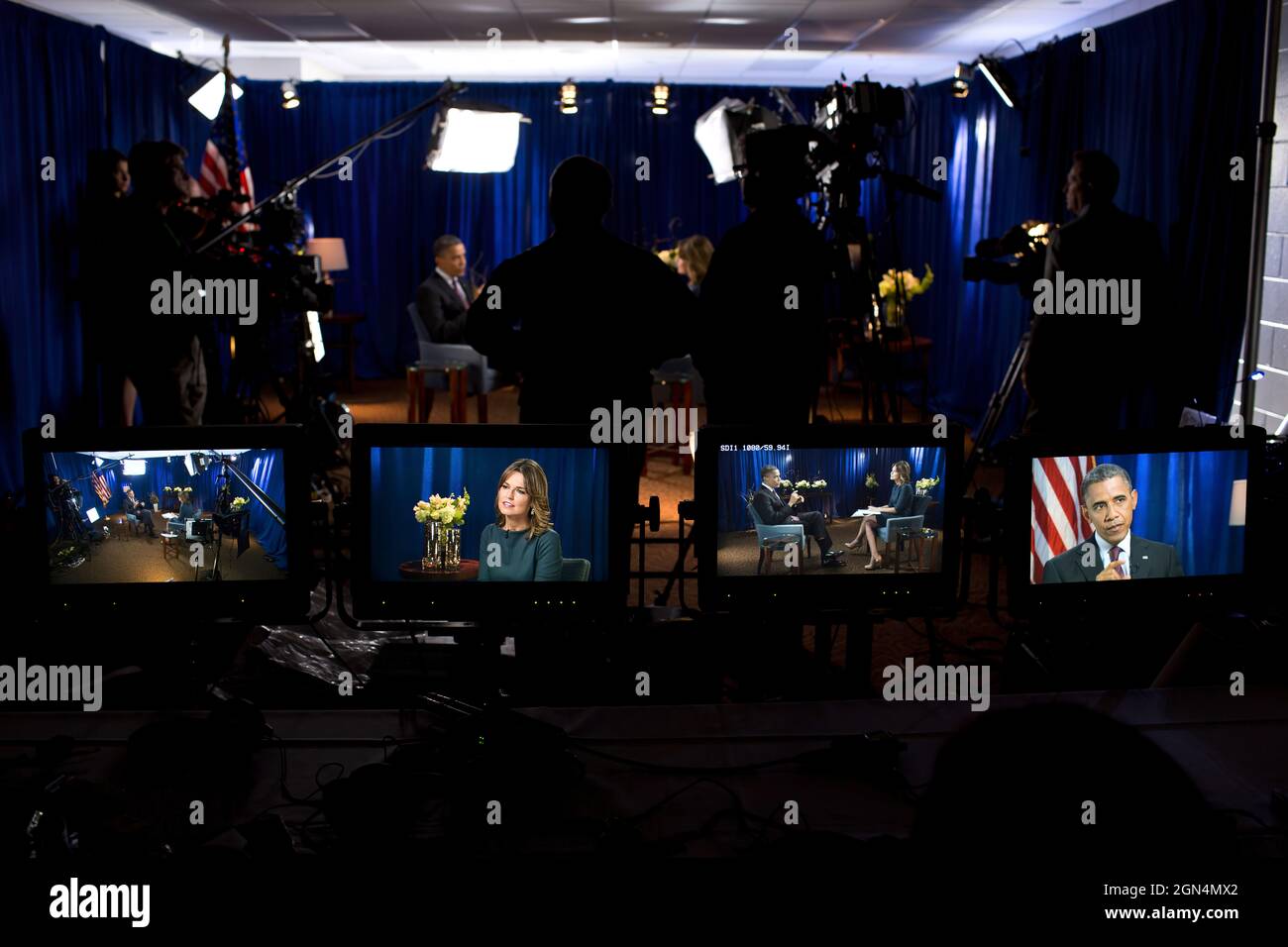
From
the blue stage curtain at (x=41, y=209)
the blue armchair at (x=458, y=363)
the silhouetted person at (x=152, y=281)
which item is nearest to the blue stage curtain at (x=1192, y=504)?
the silhouetted person at (x=152, y=281)

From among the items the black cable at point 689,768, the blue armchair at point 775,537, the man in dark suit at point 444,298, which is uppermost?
the man in dark suit at point 444,298

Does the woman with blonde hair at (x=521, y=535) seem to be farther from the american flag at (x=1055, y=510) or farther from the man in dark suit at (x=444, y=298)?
the man in dark suit at (x=444, y=298)

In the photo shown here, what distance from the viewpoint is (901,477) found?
197 centimetres

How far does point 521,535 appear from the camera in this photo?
6.30ft

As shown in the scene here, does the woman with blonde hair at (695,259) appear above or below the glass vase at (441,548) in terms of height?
above

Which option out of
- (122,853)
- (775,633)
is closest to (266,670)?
(122,853)

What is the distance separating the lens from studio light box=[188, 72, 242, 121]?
25.9 feet

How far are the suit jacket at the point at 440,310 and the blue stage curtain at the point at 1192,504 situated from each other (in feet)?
18.0

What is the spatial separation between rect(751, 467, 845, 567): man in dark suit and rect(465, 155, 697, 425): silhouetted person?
1376 mm

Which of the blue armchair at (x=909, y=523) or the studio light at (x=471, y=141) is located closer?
the blue armchair at (x=909, y=523)

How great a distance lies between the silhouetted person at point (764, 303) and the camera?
3449 mm

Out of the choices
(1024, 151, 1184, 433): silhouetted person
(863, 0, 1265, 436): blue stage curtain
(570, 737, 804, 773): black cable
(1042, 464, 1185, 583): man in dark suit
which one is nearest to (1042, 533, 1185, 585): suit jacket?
(1042, 464, 1185, 583): man in dark suit
